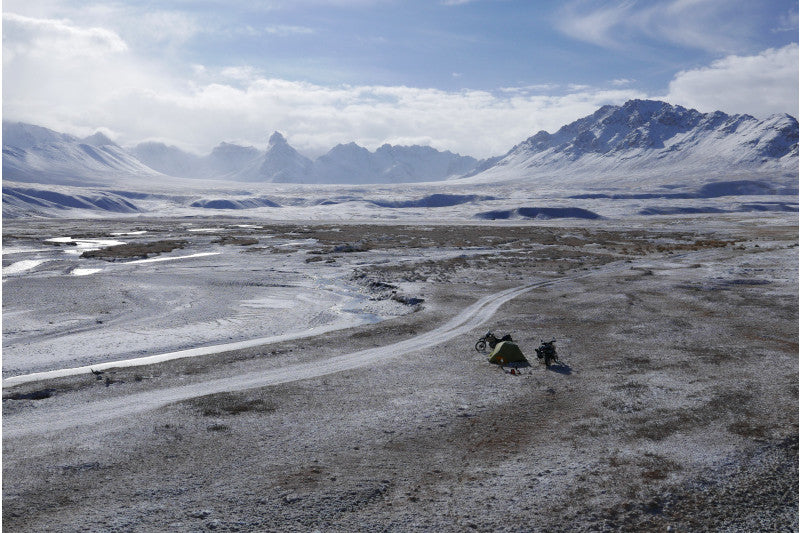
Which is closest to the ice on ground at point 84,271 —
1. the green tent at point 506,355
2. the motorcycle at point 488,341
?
the motorcycle at point 488,341

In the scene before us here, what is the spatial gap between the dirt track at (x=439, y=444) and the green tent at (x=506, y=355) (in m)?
0.75

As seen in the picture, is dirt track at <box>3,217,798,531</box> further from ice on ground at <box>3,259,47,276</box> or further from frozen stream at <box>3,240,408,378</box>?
ice on ground at <box>3,259,47,276</box>

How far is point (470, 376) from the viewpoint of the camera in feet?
78.8

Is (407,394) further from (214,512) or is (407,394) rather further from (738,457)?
(738,457)

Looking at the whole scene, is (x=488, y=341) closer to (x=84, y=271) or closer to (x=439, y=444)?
(x=439, y=444)

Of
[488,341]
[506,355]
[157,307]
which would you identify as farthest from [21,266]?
[506,355]

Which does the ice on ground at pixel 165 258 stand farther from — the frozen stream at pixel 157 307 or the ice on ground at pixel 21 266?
the ice on ground at pixel 21 266

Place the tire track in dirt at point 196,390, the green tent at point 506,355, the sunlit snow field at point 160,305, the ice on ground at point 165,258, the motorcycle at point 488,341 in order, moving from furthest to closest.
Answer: the ice on ground at point 165,258 < the sunlit snow field at point 160,305 < the motorcycle at point 488,341 < the green tent at point 506,355 < the tire track in dirt at point 196,390

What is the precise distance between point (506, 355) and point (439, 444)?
8.84 metres

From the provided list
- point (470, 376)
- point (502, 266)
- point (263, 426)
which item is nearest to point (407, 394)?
point (470, 376)

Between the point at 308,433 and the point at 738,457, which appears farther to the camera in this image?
the point at 308,433

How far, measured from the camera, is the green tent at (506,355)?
1006 inches

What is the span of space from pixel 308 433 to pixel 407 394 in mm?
4808

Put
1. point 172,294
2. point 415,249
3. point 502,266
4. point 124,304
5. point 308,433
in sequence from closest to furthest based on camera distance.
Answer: point 308,433
point 124,304
point 172,294
point 502,266
point 415,249
